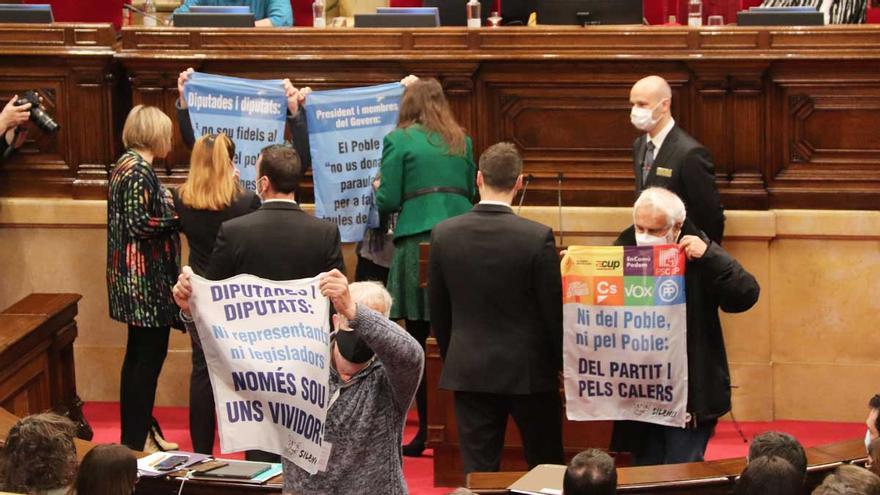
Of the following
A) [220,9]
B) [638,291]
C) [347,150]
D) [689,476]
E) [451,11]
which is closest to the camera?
[689,476]

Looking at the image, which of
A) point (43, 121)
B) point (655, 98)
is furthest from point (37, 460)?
point (43, 121)

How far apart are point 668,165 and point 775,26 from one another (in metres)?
1.24

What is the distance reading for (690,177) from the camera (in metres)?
6.89

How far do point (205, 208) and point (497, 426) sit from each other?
170 centimetres

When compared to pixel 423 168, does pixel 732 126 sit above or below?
above

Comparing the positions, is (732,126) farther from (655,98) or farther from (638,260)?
(638,260)

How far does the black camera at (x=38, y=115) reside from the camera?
7.77 metres

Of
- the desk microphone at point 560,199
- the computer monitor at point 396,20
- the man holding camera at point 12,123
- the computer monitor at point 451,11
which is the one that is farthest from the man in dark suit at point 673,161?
the man holding camera at point 12,123

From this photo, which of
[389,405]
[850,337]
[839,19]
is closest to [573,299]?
[389,405]

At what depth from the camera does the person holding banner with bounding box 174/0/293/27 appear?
342 inches

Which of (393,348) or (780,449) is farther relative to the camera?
(393,348)

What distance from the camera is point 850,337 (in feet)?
25.5

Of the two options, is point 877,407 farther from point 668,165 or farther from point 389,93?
point 389,93

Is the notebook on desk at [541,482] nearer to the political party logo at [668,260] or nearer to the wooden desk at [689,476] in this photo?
the wooden desk at [689,476]
